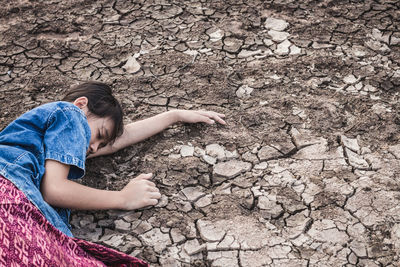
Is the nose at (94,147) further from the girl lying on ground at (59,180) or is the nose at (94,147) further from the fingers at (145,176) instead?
the fingers at (145,176)

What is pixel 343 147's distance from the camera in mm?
2414

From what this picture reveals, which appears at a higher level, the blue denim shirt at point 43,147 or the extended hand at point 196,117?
the blue denim shirt at point 43,147

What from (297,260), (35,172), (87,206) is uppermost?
(35,172)

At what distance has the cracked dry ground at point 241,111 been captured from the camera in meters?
2.04

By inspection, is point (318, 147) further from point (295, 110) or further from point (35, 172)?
point (35, 172)

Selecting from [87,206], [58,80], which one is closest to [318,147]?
[87,206]

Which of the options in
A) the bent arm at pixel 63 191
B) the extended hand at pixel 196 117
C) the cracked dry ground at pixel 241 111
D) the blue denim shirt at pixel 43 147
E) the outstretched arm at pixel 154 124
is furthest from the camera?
the extended hand at pixel 196 117

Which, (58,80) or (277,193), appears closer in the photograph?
(277,193)

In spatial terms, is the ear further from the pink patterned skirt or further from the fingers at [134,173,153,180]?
the pink patterned skirt

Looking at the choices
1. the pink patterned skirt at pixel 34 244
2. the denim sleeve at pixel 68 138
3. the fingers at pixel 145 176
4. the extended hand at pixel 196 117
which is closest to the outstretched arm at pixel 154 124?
the extended hand at pixel 196 117

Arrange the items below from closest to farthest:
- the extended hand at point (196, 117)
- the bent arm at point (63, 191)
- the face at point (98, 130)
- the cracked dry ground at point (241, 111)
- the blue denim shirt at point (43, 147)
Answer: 1. the blue denim shirt at point (43, 147)
2. the bent arm at point (63, 191)
3. the cracked dry ground at point (241, 111)
4. the face at point (98, 130)
5. the extended hand at point (196, 117)

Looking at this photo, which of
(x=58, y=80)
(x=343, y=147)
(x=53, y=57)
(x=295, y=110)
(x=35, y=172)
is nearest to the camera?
(x=35, y=172)

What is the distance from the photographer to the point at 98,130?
2.18m

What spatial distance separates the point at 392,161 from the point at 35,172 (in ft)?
5.40
